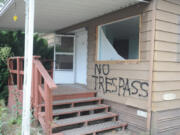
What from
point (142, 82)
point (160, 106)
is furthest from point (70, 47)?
point (160, 106)

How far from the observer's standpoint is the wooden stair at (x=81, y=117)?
3410 millimetres

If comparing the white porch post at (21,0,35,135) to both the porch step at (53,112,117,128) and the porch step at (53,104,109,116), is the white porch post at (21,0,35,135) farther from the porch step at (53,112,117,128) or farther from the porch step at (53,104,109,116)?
the porch step at (53,104,109,116)

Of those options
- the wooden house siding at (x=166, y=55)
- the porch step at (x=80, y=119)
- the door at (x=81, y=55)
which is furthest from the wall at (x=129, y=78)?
the door at (x=81, y=55)

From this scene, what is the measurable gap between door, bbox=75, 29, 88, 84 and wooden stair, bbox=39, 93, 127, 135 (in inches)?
52.2

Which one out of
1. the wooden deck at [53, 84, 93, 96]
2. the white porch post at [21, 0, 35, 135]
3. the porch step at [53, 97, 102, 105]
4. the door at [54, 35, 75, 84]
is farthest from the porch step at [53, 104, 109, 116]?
the door at [54, 35, 75, 84]

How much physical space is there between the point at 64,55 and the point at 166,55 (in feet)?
11.7

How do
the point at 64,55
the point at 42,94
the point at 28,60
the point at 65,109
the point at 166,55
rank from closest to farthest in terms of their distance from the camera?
the point at 28,60 < the point at 42,94 < the point at 166,55 < the point at 65,109 < the point at 64,55

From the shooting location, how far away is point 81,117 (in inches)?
148

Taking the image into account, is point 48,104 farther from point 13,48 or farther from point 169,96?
point 13,48

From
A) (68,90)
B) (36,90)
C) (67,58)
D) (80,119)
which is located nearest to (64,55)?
(67,58)

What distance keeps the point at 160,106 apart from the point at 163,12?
1740 mm

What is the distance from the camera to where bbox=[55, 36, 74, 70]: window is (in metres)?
6.20

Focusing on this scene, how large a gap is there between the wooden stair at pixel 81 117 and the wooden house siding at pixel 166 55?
1.01 metres

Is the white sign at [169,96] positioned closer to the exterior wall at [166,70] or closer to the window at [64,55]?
the exterior wall at [166,70]
